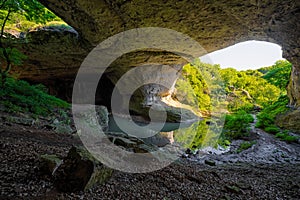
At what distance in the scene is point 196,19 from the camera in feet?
18.7

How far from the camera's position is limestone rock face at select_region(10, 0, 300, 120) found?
16.3 feet

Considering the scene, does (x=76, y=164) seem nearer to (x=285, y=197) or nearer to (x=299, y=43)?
(x=285, y=197)

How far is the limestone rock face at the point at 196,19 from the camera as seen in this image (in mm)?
4961

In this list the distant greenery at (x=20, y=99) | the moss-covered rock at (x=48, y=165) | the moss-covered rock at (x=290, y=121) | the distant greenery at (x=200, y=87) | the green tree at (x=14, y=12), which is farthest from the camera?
the distant greenery at (x=200, y=87)

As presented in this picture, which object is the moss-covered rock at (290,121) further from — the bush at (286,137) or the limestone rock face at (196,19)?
the limestone rock face at (196,19)

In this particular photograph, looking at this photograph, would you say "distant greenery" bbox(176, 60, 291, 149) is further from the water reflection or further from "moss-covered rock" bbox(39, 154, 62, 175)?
"moss-covered rock" bbox(39, 154, 62, 175)

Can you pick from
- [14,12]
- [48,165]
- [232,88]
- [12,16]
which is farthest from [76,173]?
[232,88]

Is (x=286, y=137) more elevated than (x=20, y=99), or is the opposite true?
(x=286, y=137)

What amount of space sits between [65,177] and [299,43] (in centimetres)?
881

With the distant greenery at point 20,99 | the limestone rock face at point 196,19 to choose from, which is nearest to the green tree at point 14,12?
the distant greenery at point 20,99

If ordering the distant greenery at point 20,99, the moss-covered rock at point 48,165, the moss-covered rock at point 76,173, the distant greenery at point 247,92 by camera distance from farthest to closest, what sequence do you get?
1. the distant greenery at point 247,92
2. the distant greenery at point 20,99
3. the moss-covered rock at point 48,165
4. the moss-covered rock at point 76,173

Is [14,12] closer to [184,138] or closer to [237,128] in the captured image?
[184,138]

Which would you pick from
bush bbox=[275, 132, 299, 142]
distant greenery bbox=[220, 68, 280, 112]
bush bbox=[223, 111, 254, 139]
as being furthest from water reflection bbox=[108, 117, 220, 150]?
distant greenery bbox=[220, 68, 280, 112]

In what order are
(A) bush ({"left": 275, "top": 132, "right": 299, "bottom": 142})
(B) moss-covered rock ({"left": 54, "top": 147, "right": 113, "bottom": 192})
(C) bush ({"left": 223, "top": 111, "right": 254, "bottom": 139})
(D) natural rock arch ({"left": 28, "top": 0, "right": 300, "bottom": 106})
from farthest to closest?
(C) bush ({"left": 223, "top": 111, "right": 254, "bottom": 139})
(A) bush ({"left": 275, "top": 132, "right": 299, "bottom": 142})
(D) natural rock arch ({"left": 28, "top": 0, "right": 300, "bottom": 106})
(B) moss-covered rock ({"left": 54, "top": 147, "right": 113, "bottom": 192})
